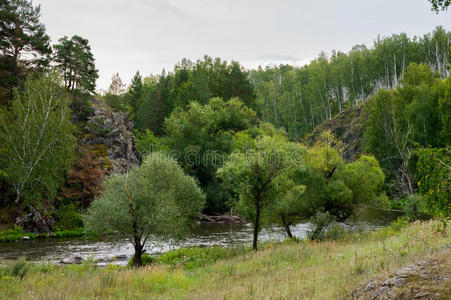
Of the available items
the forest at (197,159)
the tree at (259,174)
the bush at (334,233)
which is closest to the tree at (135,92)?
the forest at (197,159)

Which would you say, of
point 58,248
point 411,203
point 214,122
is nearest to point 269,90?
point 214,122

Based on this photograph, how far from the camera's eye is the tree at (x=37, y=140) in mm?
37469

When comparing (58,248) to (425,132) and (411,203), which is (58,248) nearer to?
(411,203)

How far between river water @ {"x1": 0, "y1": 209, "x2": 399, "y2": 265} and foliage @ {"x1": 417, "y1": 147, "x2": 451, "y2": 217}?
20182 mm

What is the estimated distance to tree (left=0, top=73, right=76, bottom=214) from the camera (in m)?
37.5

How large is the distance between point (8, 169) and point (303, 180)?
3309 cm

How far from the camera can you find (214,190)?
54.7 meters

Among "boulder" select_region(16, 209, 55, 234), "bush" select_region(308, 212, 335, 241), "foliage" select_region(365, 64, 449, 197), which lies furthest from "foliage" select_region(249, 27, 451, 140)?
"boulder" select_region(16, 209, 55, 234)

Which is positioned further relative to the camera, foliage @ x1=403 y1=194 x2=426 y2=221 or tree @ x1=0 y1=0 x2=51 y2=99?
tree @ x1=0 y1=0 x2=51 y2=99

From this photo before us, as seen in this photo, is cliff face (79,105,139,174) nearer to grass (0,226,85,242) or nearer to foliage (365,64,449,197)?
grass (0,226,85,242)

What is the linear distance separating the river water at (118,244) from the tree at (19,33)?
85.3 ft

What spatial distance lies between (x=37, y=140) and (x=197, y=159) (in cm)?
2519

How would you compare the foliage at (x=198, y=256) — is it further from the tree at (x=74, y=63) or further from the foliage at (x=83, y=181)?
the tree at (x=74, y=63)

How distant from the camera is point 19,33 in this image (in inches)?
1807
